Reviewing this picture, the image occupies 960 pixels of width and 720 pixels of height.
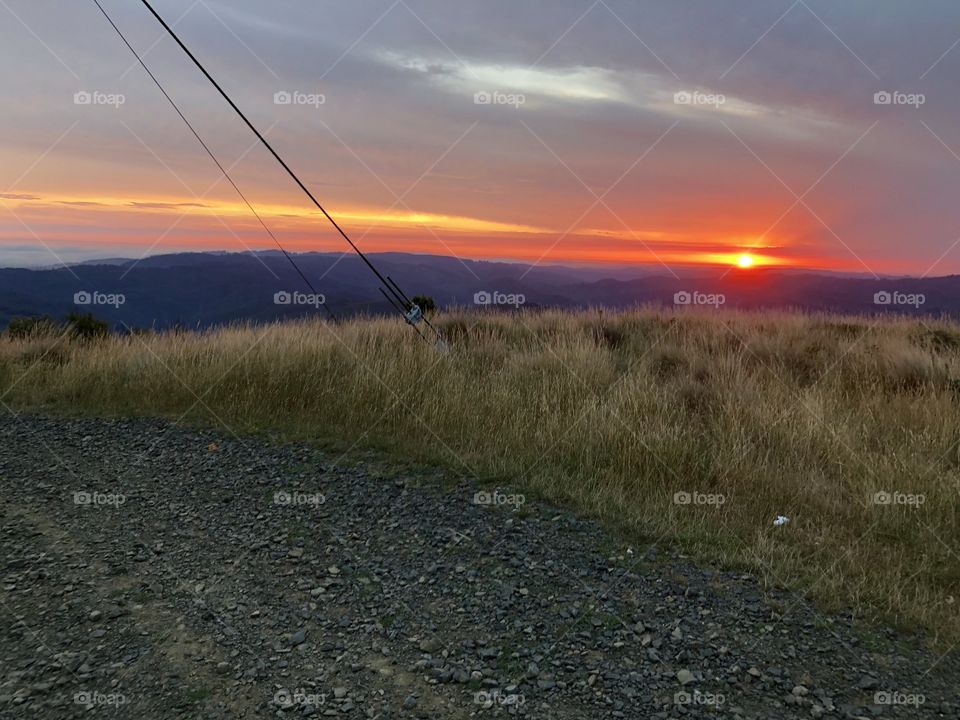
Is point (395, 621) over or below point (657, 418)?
below

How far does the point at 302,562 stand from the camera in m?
4.12

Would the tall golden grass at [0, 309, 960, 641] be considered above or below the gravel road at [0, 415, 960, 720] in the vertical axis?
above

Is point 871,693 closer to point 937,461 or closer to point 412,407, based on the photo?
point 937,461

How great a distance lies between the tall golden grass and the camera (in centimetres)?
440

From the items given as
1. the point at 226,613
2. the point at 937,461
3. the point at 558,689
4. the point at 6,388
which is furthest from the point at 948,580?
the point at 6,388

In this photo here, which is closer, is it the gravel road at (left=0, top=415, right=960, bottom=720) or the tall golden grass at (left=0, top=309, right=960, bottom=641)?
the gravel road at (left=0, top=415, right=960, bottom=720)

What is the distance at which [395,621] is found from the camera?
3451 mm

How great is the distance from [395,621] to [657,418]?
3.69m

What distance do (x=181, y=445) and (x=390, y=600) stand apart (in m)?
3.80

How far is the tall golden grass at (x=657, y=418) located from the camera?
14.4 feet

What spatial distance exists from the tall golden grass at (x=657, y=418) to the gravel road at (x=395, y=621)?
0.51 m

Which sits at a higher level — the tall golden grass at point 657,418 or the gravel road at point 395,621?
the tall golden grass at point 657,418

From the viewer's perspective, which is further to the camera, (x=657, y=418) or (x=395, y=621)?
(x=657, y=418)

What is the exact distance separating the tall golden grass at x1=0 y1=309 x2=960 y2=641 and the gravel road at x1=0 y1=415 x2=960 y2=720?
0.51 m
